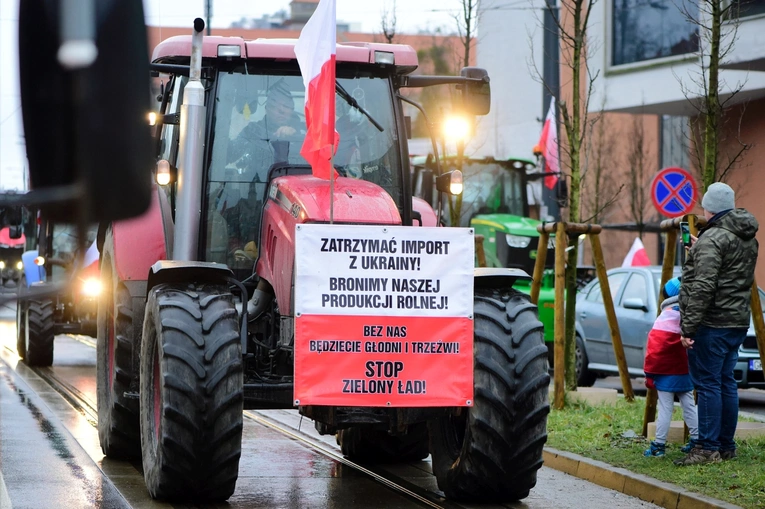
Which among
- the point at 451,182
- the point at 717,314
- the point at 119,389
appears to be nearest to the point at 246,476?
the point at 119,389

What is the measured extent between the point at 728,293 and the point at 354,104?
269cm

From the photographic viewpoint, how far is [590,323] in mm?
16188

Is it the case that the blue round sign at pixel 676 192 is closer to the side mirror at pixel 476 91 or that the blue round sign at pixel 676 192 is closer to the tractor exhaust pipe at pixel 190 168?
the side mirror at pixel 476 91

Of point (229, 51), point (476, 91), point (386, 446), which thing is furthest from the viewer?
point (386, 446)

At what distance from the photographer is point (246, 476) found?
7.92m

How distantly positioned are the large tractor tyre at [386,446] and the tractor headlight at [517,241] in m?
12.3

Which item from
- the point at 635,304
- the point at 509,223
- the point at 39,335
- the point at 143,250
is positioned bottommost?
the point at 39,335

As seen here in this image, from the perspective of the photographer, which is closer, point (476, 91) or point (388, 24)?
point (476, 91)

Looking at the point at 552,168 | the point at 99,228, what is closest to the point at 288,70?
the point at 99,228

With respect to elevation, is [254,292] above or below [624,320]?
above

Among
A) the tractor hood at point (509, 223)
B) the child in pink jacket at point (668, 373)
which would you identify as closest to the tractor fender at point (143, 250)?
the child in pink jacket at point (668, 373)

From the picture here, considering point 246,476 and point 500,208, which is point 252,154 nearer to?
point 246,476

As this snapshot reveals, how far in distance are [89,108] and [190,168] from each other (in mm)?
6057

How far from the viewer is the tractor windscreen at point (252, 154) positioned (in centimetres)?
787
